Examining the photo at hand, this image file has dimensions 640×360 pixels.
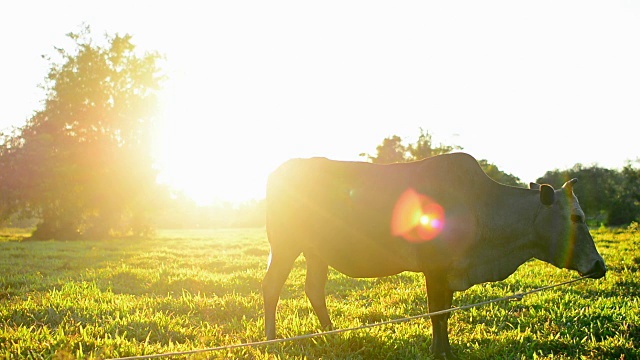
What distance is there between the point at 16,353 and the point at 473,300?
6.59 metres

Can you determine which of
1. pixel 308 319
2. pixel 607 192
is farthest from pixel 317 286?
pixel 607 192

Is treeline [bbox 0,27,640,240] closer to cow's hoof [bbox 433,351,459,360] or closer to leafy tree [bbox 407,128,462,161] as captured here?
leafy tree [bbox 407,128,462,161]

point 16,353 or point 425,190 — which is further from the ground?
point 425,190

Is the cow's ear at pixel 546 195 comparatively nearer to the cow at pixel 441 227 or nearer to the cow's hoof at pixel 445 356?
the cow at pixel 441 227

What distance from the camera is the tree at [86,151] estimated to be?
27828mm

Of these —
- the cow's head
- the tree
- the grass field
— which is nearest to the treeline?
the tree

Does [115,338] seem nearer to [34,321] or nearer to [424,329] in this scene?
[34,321]

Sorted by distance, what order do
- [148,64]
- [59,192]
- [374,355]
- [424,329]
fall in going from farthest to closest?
[148,64], [59,192], [424,329], [374,355]

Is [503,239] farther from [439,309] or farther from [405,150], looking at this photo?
[405,150]

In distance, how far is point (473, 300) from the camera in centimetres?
797

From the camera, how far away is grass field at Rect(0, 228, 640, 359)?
5.09m

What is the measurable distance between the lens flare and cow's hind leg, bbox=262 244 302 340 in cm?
151

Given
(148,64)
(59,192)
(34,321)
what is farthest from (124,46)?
(34,321)

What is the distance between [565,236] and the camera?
5.16 m
